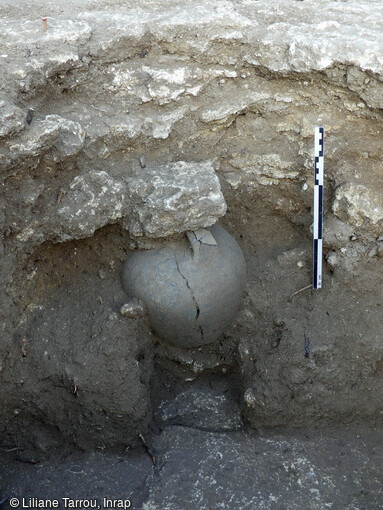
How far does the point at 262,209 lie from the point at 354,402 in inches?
51.1

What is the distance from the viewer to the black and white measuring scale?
3234 mm

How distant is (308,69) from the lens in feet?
10.3

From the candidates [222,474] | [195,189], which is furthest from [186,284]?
[222,474]

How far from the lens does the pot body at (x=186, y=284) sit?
10.4 feet

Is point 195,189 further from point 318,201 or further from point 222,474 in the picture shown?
point 222,474

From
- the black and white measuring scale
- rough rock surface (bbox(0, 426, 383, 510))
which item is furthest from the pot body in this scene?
rough rock surface (bbox(0, 426, 383, 510))

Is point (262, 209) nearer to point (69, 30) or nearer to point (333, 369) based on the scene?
point (333, 369)

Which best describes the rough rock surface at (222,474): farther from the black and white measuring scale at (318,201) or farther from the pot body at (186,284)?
the black and white measuring scale at (318,201)

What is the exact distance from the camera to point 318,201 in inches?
129

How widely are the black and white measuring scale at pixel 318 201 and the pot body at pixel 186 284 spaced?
476 mm

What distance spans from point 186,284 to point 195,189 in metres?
0.54

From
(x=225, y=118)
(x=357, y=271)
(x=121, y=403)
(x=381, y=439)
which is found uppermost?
(x=225, y=118)

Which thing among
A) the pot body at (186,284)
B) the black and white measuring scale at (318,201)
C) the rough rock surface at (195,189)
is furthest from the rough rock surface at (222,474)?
the black and white measuring scale at (318,201)

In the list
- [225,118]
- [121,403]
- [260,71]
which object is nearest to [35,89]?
[225,118]
